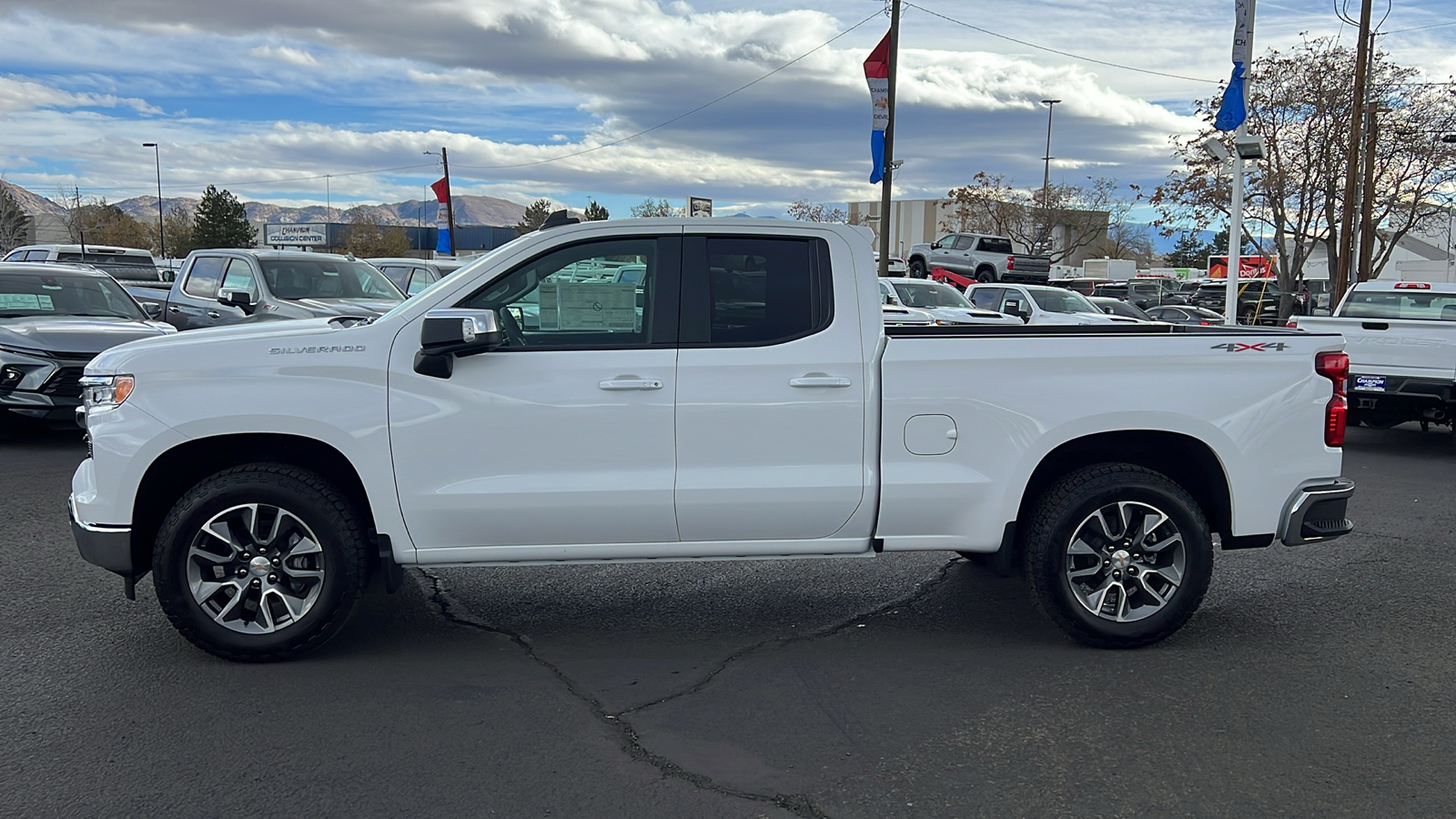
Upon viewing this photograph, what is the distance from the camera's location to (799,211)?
7644cm

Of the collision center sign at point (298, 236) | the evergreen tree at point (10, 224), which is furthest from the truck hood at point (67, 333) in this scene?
the collision center sign at point (298, 236)

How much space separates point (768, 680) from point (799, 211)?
73.5 meters

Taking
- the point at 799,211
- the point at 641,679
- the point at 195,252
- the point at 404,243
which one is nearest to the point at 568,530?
the point at 641,679

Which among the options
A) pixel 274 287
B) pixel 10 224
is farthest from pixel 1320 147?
pixel 10 224

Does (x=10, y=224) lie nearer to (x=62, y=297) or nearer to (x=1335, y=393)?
(x=62, y=297)

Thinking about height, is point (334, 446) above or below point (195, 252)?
below

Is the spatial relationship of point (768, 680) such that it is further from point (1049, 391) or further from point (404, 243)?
point (404, 243)

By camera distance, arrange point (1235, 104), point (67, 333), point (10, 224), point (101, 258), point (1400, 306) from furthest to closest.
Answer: point (10, 224)
point (101, 258)
point (1235, 104)
point (1400, 306)
point (67, 333)

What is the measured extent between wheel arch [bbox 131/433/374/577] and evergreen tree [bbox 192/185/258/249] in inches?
3273

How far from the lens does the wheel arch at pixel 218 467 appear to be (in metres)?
4.75

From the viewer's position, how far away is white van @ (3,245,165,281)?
21859 millimetres

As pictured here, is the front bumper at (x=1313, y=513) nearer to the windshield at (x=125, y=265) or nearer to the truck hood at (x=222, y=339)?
the truck hood at (x=222, y=339)

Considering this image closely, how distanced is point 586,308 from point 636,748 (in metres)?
1.90

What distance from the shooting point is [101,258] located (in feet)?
80.2
